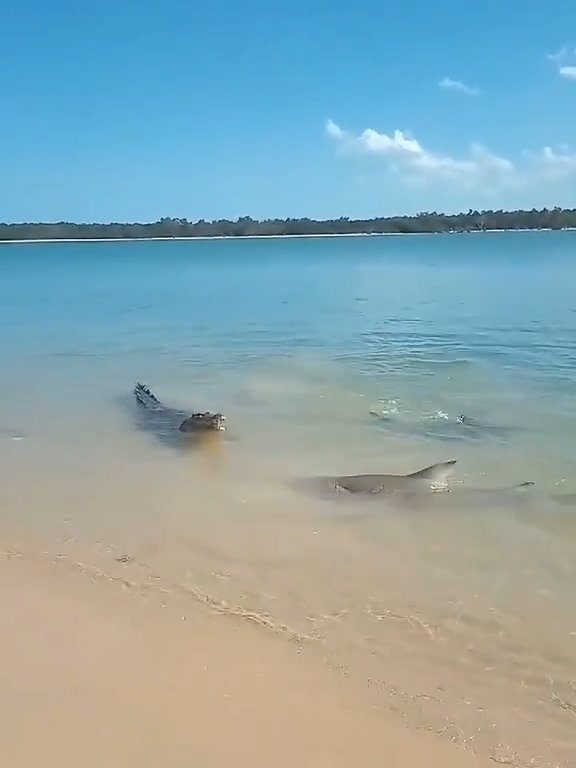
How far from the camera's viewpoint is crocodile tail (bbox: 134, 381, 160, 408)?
12984 mm

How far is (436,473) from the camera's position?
8898 millimetres

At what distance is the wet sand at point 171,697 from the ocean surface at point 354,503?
268 millimetres

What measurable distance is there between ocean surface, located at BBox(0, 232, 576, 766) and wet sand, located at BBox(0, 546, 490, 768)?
0.27m

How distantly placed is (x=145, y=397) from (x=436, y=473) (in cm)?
623

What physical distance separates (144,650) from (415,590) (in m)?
2.26

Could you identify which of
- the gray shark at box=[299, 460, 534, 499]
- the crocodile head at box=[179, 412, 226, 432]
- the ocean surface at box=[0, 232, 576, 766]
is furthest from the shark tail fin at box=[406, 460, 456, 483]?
the crocodile head at box=[179, 412, 226, 432]

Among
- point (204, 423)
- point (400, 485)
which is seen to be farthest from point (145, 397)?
point (400, 485)

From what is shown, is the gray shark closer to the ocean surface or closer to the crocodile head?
the ocean surface

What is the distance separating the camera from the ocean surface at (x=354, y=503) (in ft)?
16.2

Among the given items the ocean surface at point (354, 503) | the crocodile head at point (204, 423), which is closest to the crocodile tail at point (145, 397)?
the ocean surface at point (354, 503)

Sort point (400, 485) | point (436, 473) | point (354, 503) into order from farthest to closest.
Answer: point (436, 473) → point (400, 485) → point (354, 503)

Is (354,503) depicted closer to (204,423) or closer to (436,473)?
(436,473)

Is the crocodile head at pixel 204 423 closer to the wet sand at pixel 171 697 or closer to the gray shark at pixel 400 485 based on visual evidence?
the gray shark at pixel 400 485

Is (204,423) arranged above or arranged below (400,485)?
above
